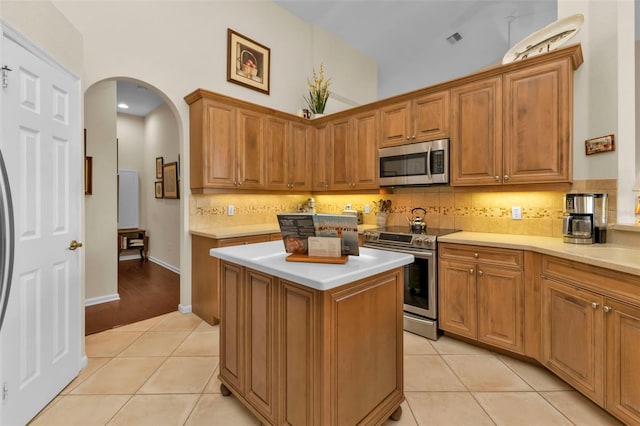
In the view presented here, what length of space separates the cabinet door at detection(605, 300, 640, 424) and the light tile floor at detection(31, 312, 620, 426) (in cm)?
19

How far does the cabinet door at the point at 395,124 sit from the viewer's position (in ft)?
10.8

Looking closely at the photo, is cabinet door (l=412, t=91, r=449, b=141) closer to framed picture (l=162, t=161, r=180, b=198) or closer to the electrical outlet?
the electrical outlet

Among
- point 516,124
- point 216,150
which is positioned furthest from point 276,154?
point 516,124

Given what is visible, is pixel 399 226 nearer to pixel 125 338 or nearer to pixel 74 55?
pixel 125 338

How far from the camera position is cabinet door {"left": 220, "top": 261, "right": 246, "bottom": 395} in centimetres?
172

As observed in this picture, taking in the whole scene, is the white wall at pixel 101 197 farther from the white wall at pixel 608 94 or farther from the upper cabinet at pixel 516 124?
the white wall at pixel 608 94

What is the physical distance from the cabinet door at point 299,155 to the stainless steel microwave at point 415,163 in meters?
1.14

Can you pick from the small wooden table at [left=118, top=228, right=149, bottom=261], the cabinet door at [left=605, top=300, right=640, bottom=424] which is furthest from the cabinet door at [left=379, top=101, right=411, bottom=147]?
the small wooden table at [left=118, top=228, right=149, bottom=261]

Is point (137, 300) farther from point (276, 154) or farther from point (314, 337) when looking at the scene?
point (314, 337)

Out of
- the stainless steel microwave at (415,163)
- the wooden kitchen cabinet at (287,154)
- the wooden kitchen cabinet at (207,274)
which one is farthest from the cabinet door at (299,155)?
the stainless steel microwave at (415,163)

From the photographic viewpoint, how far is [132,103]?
226 inches

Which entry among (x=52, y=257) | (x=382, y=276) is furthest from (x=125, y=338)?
(x=382, y=276)

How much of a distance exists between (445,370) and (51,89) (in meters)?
3.34

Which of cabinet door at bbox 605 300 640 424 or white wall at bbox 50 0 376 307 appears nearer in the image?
cabinet door at bbox 605 300 640 424
